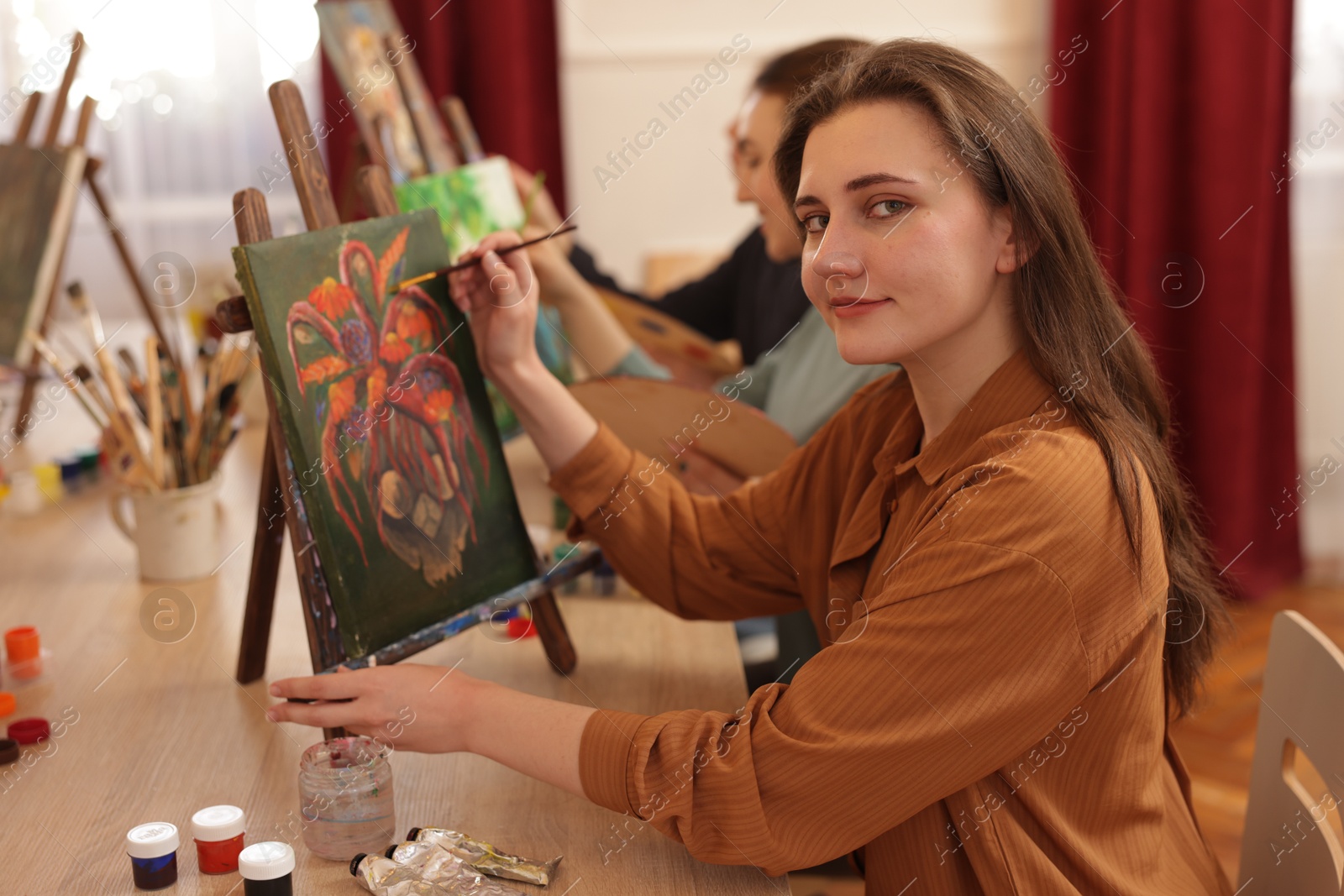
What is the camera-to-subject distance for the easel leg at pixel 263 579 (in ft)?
3.73

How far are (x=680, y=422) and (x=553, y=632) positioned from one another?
37cm

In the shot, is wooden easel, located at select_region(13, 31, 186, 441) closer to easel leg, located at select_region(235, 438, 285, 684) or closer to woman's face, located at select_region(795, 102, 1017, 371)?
easel leg, located at select_region(235, 438, 285, 684)

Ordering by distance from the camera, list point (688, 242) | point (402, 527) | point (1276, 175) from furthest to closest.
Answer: point (688, 242), point (1276, 175), point (402, 527)

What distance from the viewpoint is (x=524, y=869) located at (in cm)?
85

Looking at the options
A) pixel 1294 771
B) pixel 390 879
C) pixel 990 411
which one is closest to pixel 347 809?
pixel 390 879

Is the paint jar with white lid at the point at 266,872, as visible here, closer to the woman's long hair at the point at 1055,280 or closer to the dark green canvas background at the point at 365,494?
the dark green canvas background at the point at 365,494

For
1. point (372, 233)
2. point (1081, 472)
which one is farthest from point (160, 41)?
point (1081, 472)

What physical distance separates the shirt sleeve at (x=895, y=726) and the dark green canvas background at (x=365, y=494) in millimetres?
334

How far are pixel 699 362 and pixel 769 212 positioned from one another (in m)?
0.43

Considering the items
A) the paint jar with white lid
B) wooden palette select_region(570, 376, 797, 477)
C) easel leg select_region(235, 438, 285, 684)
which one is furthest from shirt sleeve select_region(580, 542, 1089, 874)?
wooden palette select_region(570, 376, 797, 477)

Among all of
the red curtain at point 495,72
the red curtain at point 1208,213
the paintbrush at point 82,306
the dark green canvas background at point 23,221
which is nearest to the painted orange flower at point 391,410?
the paintbrush at point 82,306

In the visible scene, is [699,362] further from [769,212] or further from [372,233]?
[372,233]

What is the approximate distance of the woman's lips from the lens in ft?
3.21

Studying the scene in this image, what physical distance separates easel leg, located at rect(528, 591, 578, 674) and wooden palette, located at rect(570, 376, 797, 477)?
1.09 feet
